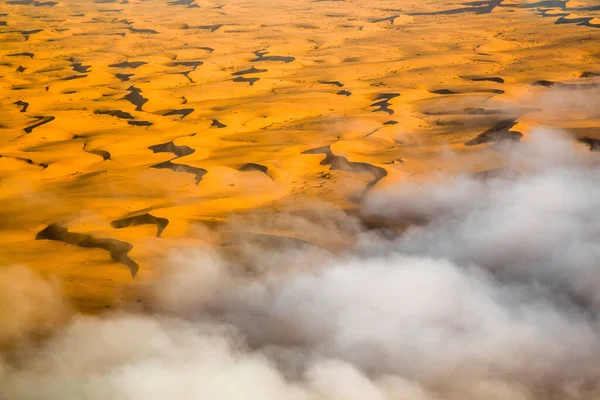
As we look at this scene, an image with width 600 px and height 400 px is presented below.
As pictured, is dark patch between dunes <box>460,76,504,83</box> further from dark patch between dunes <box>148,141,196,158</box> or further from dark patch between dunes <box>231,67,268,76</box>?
dark patch between dunes <box>148,141,196,158</box>

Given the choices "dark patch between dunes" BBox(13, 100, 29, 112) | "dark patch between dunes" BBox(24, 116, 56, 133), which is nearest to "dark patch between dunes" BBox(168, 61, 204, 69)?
"dark patch between dunes" BBox(13, 100, 29, 112)

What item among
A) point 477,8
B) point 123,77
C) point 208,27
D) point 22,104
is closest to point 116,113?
point 22,104

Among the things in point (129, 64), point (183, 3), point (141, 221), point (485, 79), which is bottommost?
point (183, 3)

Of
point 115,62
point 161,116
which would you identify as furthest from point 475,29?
point 161,116

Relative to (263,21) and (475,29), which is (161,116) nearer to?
(475,29)

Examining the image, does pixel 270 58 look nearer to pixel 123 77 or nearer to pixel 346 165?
pixel 123 77

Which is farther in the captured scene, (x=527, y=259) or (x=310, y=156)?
(x=310, y=156)
